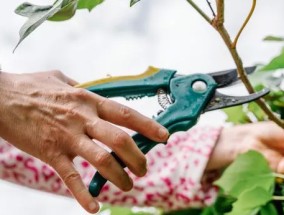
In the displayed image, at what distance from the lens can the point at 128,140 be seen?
59 centimetres

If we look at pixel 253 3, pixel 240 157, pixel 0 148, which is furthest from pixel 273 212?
pixel 0 148

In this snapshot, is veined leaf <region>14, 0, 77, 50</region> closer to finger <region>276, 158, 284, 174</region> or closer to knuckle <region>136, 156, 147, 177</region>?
knuckle <region>136, 156, 147, 177</region>

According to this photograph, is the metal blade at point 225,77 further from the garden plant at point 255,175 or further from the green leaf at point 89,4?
the green leaf at point 89,4

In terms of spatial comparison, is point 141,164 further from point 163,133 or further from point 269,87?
point 269,87

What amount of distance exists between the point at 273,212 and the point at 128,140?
336 mm

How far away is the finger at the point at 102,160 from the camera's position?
591mm

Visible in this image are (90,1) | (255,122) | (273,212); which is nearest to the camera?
(90,1)

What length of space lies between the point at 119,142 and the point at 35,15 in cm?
13

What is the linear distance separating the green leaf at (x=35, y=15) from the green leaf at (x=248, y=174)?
37 cm

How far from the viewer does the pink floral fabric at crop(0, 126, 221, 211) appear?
1.04 metres

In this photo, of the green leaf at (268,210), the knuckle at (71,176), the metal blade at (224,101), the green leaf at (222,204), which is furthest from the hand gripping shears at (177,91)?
the green leaf at (222,204)

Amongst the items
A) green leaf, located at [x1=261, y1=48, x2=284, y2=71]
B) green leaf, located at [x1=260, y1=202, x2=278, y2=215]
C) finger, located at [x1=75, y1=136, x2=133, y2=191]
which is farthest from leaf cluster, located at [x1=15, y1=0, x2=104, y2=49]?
green leaf, located at [x1=260, y1=202, x2=278, y2=215]

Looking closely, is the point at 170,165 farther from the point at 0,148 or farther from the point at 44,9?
the point at 44,9

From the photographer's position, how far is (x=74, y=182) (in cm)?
61
